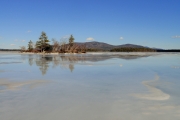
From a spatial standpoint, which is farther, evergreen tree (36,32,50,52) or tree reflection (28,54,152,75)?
evergreen tree (36,32,50,52)

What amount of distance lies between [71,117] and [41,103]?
111cm

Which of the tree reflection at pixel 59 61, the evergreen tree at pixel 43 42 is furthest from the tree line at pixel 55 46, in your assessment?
the tree reflection at pixel 59 61

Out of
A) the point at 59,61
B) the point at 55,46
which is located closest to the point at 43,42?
the point at 55,46

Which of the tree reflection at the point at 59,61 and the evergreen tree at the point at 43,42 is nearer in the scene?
the tree reflection at the point at 59,61

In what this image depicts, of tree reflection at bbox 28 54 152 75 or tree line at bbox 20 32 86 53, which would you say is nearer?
tree reflection at bbox 28 54 152 75

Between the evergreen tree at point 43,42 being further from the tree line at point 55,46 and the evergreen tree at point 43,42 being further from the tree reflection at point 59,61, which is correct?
the tree reflection at point 59,61

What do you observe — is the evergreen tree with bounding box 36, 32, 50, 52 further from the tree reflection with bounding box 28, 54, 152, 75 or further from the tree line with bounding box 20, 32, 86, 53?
the tree reflection with bounding box 28, 54, 152, 75

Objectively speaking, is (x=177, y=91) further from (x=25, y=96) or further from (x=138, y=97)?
(x=25, y=96)

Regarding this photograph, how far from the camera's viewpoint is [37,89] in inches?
215

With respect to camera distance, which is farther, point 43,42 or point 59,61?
point 43,42


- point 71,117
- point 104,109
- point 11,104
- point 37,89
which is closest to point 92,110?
point 104,109

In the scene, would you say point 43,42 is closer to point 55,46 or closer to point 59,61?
point 55,46

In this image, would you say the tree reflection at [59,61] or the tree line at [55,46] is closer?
the tree reflection at [59,61]

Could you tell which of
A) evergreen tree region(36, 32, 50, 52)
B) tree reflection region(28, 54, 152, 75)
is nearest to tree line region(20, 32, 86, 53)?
evergreen tree region(36, 32, 50, 52)
